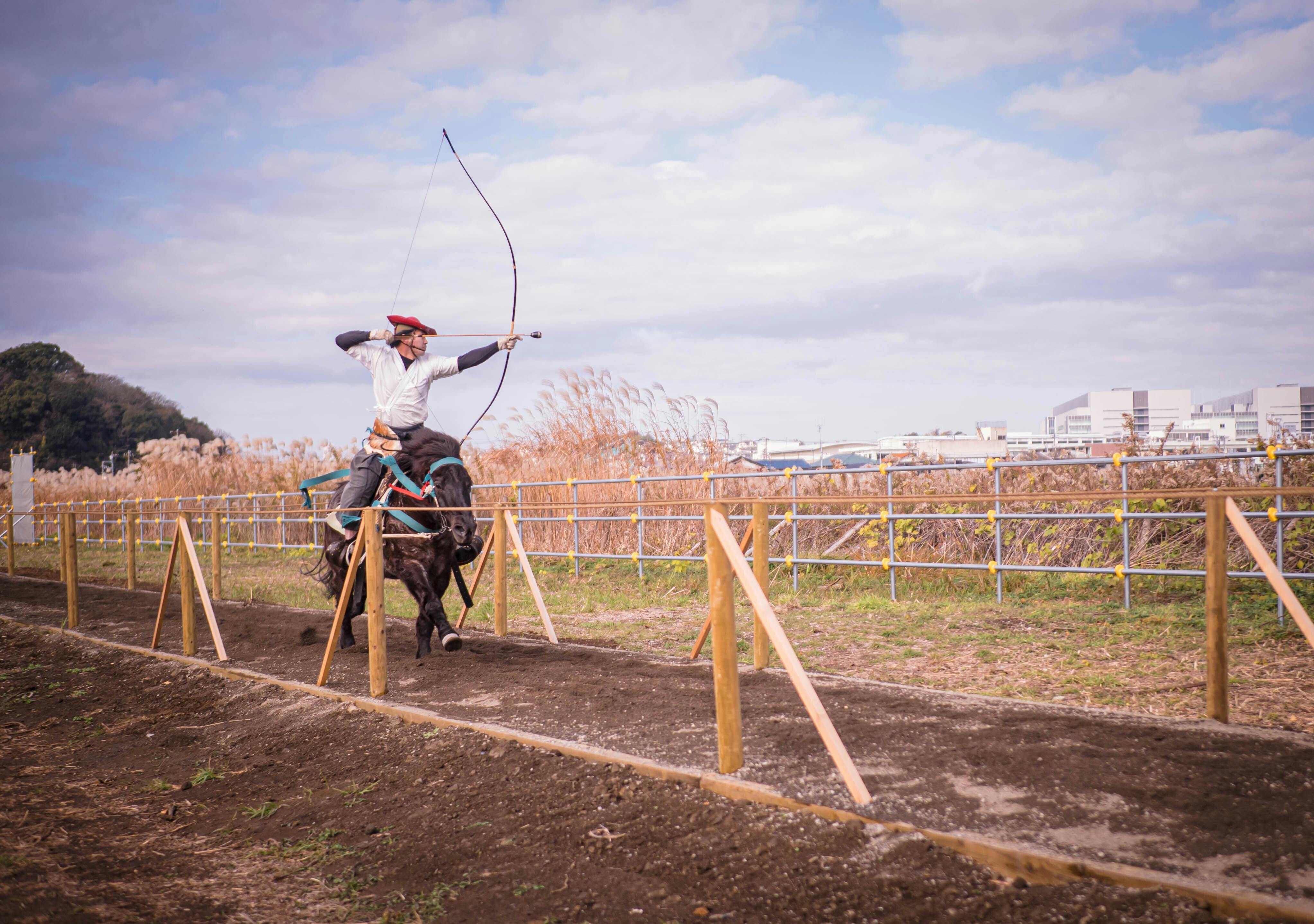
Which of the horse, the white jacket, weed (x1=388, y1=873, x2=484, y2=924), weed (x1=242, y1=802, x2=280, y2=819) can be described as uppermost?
the white jacket

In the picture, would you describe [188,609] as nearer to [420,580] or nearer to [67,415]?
[420,580]

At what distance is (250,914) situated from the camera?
9.68ft

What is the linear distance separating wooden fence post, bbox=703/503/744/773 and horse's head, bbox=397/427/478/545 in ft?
10.4

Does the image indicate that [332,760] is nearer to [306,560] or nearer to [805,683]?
[805,683]

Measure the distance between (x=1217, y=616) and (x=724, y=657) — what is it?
2306mm

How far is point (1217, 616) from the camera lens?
13.3 ft

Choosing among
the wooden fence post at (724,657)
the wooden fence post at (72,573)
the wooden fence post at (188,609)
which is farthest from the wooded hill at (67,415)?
the wooden fence post at (724,657)

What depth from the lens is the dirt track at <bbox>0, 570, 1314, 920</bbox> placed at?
2830 millimetres

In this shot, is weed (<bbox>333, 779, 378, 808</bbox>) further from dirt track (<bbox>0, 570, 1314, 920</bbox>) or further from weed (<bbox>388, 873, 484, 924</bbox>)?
weed (<bbox>388, 873, 484, 924</bbox>)

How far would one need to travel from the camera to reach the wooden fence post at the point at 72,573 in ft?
30.6

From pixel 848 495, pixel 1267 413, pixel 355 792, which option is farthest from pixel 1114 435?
pixel 355 792

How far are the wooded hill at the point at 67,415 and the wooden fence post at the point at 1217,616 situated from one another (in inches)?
1780

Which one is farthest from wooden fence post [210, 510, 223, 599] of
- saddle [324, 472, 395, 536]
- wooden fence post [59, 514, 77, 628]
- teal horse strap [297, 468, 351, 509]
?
saddle [324, 472, 395, 536]

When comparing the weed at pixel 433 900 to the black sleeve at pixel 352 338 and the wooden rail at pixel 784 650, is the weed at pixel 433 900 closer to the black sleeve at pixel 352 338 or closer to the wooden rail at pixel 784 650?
the wooden rail at pixel 784 650
